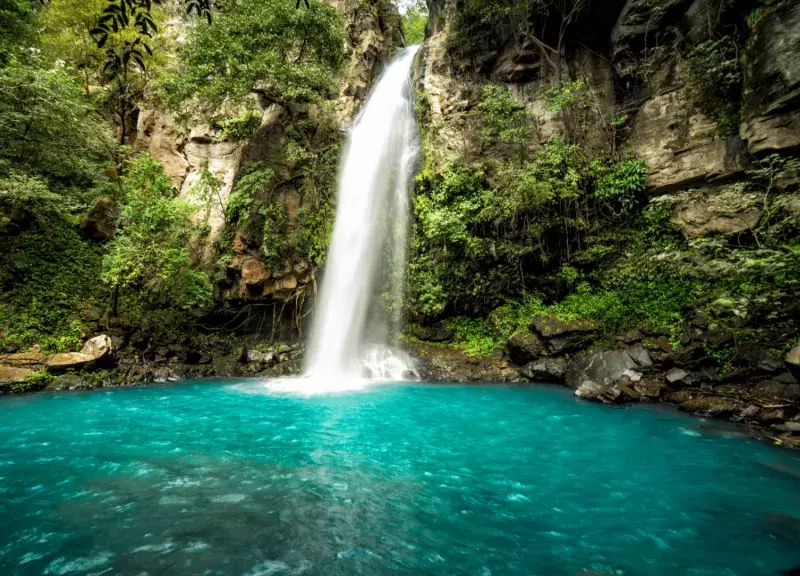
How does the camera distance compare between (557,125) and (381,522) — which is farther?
(557,125)

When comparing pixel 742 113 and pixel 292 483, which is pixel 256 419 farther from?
pixel 742 113

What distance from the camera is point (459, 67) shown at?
15.5 meters

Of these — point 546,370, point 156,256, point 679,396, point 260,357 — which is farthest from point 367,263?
point 679,396

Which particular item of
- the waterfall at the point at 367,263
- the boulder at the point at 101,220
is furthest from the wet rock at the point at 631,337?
the boulder at the point at 101,220

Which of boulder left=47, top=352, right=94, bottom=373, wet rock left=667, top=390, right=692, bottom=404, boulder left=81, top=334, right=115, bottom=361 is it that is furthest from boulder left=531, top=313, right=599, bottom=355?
boulder left=47, top=352, right=94, bottom=373

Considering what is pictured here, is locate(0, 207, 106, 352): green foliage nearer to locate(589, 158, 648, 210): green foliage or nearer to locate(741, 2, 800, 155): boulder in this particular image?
locate(589, 158, 648, 210): green foliage

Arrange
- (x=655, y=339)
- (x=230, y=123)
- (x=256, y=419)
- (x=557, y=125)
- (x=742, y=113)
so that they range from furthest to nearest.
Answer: (x=230, y=123)
(x=557, y=125)
(x=655, y=339)
(x=742, y=113)
(x=256, y=419)

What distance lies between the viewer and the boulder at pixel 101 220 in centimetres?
1342

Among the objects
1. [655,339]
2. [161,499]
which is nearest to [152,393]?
[161,499]

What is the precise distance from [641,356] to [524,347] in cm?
292

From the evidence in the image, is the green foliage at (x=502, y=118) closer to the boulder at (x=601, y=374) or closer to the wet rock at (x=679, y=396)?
the boulder at (x=601, y=374)

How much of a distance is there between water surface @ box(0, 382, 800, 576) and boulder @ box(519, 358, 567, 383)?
2.53 metres

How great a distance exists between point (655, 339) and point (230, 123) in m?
15.9

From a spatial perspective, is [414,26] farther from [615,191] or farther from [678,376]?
[678,376]
